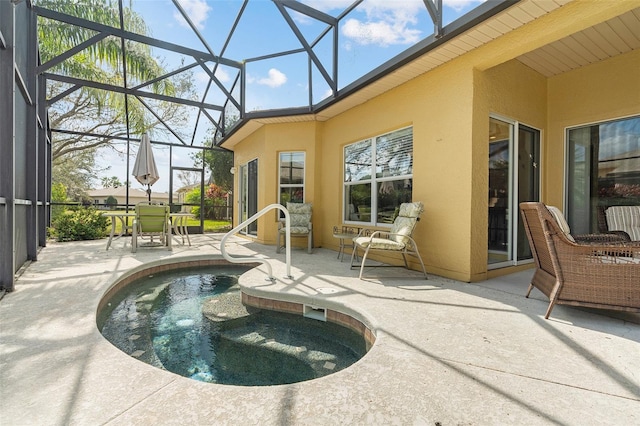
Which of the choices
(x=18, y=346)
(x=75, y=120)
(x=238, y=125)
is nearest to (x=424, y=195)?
(x=18, y=346)

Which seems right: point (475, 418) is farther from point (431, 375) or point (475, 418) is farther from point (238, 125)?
point (238, 125)

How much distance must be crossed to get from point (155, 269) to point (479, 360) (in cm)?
496

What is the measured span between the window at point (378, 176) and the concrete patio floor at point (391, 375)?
2.50 meters

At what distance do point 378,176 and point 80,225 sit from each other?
25.3 ft

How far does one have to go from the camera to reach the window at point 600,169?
14.3 ft

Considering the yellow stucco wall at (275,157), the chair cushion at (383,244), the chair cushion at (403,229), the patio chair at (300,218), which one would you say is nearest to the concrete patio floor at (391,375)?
the chair cushion at (383,244)

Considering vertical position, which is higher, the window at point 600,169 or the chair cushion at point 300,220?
the window at point 600,169

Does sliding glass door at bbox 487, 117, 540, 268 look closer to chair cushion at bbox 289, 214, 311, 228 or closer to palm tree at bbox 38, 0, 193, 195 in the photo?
chair cushion at bbox 289, 214, 311, 228

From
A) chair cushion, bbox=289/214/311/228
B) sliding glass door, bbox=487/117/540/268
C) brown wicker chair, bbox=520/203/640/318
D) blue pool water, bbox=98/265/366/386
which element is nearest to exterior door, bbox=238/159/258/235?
chair cushion, bbox=289/214/311/228

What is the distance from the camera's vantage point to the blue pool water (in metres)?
2.18

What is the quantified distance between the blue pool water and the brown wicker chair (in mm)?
1819

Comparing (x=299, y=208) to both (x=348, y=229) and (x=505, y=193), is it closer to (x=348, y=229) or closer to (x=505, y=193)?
(x=348, y=229)

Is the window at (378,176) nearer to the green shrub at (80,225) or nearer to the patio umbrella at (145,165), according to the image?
the patio umbrella at (145,165)

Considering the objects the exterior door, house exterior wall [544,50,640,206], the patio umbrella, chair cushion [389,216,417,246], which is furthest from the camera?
the exterior door
